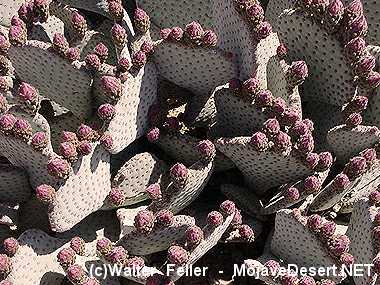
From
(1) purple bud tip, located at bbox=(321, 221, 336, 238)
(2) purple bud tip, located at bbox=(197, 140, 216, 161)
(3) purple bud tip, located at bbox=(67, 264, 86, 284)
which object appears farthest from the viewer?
(2) purple bud tip, located at bbox=(197, 140, 216, 161)

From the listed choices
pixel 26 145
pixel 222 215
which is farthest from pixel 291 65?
pixel 26 145

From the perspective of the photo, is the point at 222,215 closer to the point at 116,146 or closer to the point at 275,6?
the point at 116,146

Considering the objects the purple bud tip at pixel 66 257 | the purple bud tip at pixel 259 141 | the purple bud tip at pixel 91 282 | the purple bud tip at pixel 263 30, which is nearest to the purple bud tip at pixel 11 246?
the purple bud tip at pixel 66 257

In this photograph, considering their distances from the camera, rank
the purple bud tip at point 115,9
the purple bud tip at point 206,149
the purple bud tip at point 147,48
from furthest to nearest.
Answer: the purple bud tip at point 115,9 → the purple bud tip at point 147,48 → the purple bud tip at point 206,149

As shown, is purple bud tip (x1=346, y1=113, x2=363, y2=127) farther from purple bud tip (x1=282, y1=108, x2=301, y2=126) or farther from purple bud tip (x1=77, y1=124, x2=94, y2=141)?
purple bud tip (x1=77, y1=124, x2=94, y2=141)

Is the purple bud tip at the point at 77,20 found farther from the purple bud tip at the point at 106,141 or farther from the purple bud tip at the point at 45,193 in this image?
the purple bud tip at the point at 45,193

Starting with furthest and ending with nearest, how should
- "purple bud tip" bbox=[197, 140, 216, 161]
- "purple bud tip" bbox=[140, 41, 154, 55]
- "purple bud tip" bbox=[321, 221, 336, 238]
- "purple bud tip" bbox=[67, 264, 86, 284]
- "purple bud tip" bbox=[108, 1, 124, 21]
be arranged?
"purple bud tip" bbox=[108, 1, 124, 21]
"purple bud tip" bbox=[140, 41, 154, 55]
"purple bud tip" bbox=[197, 140, 216, 161]
"purple bud tip" bbox=[67, 264, 86, 284]
"purple bud tip" bbox=[321, 221, 336, 238]

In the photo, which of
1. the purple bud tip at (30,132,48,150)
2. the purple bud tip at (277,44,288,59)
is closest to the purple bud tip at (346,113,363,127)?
the purple bud tip at (277,44,288,59)
